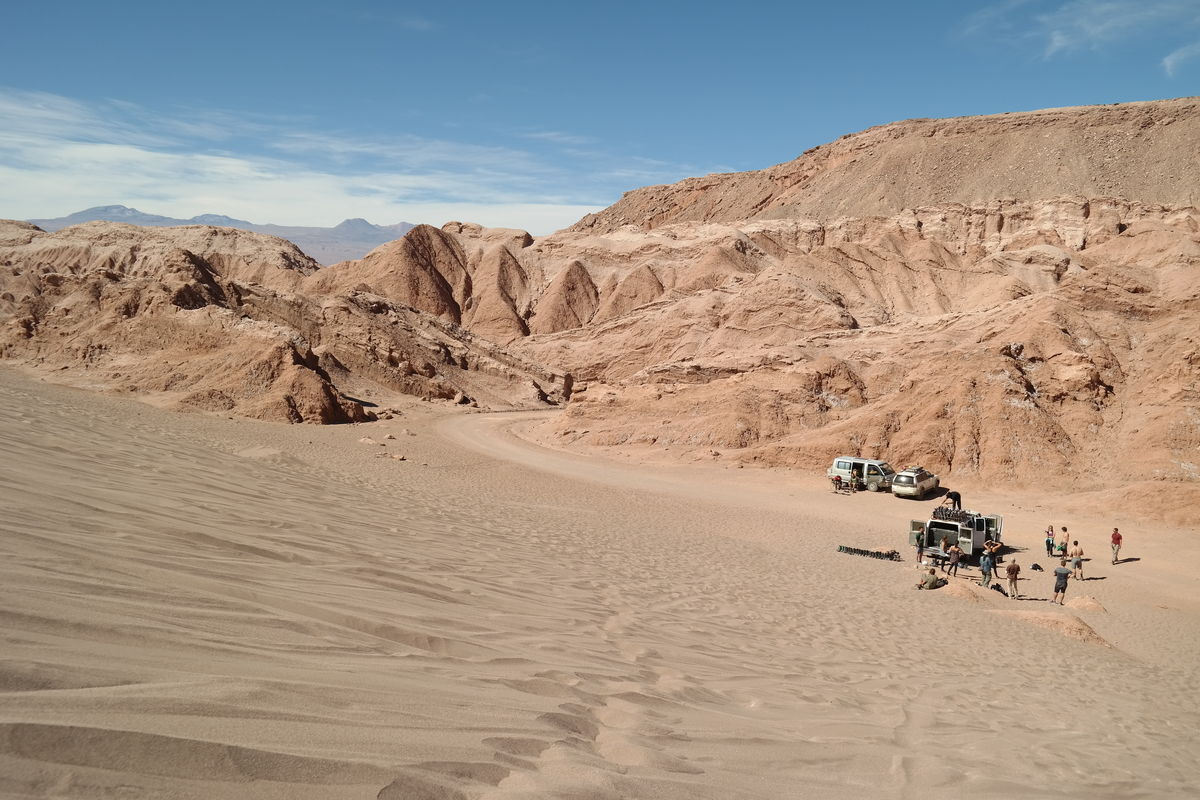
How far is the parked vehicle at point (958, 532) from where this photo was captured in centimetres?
1473

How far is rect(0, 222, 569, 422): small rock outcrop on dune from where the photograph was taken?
26344mm

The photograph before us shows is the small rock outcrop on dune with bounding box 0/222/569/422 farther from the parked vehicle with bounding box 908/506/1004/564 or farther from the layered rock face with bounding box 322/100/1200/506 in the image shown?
the parked vehicle with bounding box 908/506/1004/564

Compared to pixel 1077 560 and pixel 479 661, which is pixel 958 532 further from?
pixel 479 661

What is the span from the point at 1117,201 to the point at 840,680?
234 feet

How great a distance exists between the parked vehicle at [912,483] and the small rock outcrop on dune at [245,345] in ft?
64.6

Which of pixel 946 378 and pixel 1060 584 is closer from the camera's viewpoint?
pixel 1060 584

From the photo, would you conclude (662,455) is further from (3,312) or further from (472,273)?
(472,273)

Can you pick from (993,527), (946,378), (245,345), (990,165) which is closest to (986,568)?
(993,527)

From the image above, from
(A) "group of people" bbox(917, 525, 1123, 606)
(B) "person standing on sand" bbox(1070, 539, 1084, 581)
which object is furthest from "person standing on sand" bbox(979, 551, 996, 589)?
(B) "person standing on sand" bbox(1070, 539, 1084, 581)

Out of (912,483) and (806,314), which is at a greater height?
(806,314)

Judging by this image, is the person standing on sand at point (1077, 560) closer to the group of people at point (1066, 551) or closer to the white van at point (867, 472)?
the group of people at point (1066, 551)

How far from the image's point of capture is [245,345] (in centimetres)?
2788

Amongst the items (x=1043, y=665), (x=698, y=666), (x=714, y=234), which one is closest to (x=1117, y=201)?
(x=714, y=234)

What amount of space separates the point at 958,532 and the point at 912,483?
652 centimetres
